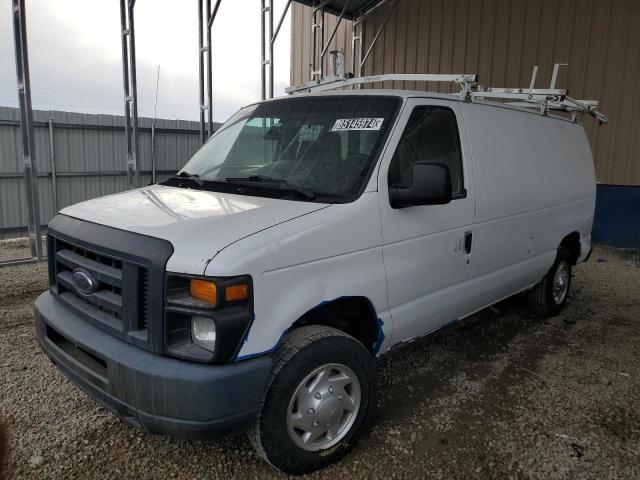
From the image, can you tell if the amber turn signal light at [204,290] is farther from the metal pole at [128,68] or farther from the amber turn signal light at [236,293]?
the metal pole at [128,68]

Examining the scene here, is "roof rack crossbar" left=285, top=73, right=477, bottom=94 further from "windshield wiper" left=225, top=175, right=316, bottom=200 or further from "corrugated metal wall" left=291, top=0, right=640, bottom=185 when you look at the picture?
"corrugated metal wall" left=291, top=0, right=640, bottom=185

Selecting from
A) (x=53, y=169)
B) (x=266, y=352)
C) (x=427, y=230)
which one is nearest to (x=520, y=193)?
(x=427, y=230)

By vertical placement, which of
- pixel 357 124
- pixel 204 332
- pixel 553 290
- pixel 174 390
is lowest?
pixel 553 290

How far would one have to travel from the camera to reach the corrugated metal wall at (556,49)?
28.3ft

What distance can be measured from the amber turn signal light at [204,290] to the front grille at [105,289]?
24 cm

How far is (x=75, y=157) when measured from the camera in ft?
36.1

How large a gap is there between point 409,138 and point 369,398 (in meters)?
1.59

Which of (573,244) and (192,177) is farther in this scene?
(573,244)

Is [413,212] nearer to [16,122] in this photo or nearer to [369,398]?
[369,398]

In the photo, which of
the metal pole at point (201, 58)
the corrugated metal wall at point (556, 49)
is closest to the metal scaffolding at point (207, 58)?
the metal pole at point (201, 58)

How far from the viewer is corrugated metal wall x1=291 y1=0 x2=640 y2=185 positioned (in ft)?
28.3

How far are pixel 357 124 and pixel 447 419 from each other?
1.94m

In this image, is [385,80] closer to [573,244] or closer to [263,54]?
[573,244]

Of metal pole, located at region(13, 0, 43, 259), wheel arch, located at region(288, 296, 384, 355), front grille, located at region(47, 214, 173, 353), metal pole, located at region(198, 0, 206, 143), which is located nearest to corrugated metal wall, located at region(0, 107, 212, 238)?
metal pole, located at region(198, 0, 206, 143)
